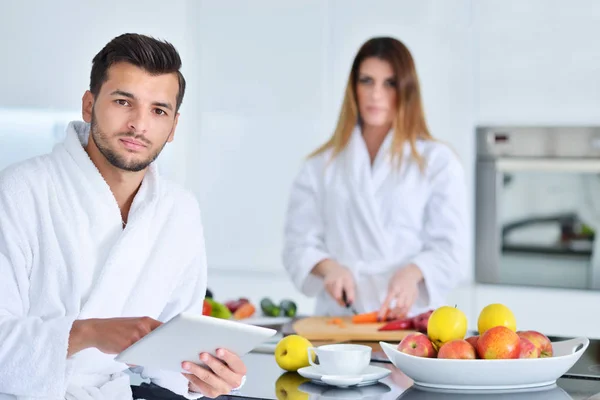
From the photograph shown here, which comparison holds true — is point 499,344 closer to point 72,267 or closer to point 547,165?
point 72,267

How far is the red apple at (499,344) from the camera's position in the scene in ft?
6.15

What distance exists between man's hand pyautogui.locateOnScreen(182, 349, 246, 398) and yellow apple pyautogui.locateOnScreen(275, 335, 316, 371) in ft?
1.11

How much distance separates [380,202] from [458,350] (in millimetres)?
1359

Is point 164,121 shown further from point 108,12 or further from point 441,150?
point 108,12

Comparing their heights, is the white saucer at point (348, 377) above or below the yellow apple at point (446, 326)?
below

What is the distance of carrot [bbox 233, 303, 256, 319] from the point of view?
9.30 feet

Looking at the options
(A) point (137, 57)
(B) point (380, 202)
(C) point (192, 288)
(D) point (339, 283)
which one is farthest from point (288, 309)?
(A) point (137, 57)

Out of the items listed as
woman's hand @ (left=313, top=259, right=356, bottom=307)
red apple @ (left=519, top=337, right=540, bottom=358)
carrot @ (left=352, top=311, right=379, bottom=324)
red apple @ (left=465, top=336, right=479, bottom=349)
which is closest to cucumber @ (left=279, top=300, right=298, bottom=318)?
woman's hand @ (left=313, top=259, right=356, bottom=307)

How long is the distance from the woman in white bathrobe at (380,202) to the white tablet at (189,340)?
1401 millimetres

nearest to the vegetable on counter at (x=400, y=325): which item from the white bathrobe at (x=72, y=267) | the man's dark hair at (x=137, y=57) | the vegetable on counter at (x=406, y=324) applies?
the vegetable on counter at (x=406, y=324)

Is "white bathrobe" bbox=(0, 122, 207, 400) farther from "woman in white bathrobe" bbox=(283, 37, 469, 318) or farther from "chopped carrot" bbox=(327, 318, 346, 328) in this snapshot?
"woman in white bathrobe" bbox=(283, 37, 469, 318)

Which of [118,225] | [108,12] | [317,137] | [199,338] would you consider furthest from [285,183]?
[199,338]

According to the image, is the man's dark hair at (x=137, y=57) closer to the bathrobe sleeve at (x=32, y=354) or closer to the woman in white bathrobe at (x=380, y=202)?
the bathrobe sleeve at (x=32, y=354)

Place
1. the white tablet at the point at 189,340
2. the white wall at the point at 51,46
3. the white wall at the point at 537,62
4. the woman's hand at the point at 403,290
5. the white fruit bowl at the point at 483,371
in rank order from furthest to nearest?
1. the white wall at the point at 537,62
2. the white wall at the point at 51,46
3. the woman's hand at the point at 403,290
4. the white fruit bowl at the point at 483,371
5. the white tablet at the point at 189,340
